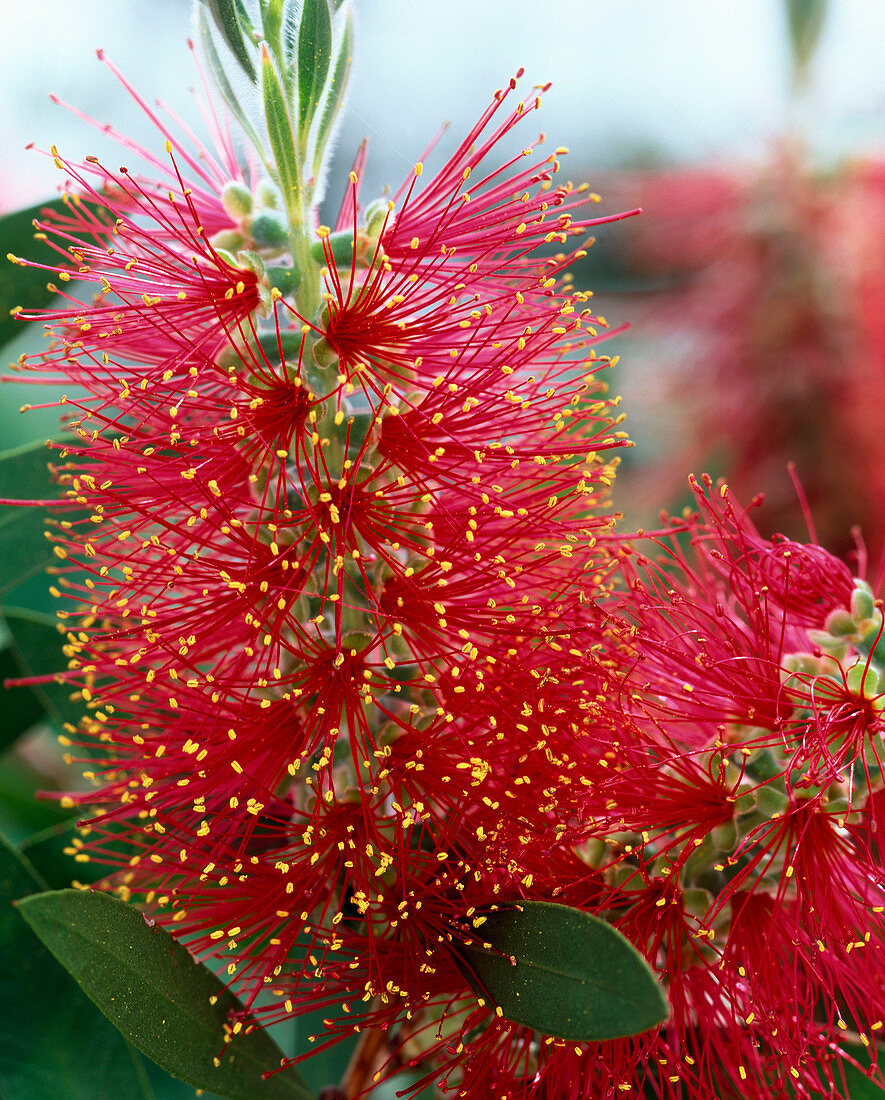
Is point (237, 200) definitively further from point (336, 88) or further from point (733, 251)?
point (733, 251)

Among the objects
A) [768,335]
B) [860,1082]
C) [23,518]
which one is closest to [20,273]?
[23,518]

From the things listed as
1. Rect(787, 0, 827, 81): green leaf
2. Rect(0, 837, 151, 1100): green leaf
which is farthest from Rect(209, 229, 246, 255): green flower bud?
Rect(787, 0, 827, 81): green leaf

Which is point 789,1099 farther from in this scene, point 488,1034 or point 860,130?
point 860,130

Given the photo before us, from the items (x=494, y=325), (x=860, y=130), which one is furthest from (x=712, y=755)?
(x=860, y=130)

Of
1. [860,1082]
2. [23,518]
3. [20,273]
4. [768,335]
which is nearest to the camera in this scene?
[860,1082]

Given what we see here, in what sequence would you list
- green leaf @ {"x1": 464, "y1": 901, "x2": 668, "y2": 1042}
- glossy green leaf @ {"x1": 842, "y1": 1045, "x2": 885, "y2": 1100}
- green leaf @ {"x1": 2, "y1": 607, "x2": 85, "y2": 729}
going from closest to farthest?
green leaf @ {"x1": 464, "y1": 901, "x2": 668, "y2": 1042}
glossy green leaf @ {"x1": 842, "y1": 1045, "x2": 885, "y2": 1100}
green leaf @ {"x1": 2, "y1": 607, "x2": 85, "y2": 729}

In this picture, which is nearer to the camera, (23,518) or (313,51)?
(313,51)

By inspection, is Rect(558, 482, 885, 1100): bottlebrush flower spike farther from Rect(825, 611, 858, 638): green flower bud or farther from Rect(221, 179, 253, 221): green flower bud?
Rect(221, 179, 253, 221): green flower bud

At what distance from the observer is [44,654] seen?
1.12 metres

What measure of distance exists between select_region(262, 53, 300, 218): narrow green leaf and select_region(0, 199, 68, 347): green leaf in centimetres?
37

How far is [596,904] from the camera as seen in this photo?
0.90 m

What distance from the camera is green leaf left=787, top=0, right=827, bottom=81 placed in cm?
235

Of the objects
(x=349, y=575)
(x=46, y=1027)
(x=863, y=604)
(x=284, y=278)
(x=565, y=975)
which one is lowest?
(x=46, y=1027)

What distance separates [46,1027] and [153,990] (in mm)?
246
